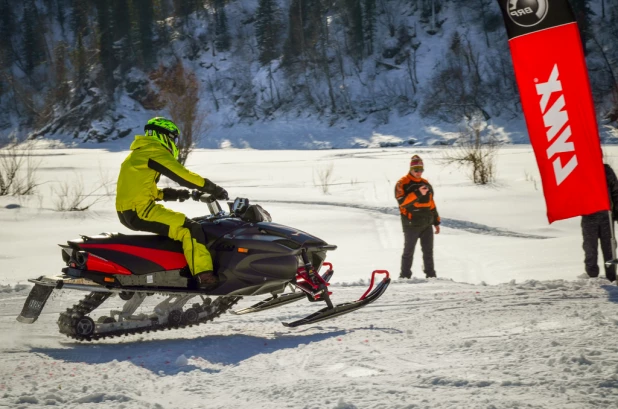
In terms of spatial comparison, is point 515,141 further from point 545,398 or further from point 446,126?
point 545,398

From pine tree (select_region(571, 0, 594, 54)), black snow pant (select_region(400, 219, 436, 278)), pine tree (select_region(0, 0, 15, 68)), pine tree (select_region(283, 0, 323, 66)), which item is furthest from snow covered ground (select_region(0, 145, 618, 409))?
pine tree (select_region(0, 0, 15, 68))

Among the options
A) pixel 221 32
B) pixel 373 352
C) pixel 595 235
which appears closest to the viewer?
pixel 373 352

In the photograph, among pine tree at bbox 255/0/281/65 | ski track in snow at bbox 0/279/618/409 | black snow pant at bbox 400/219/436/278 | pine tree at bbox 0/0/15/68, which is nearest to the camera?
ski track in snow at bbox 0/279/618/409

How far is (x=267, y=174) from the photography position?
23953 millimetres

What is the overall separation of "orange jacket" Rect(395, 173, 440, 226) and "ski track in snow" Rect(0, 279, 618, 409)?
184 centimetres

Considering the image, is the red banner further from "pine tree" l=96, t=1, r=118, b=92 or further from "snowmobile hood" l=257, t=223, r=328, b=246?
"pine tree" l=96, t=1, r=118, b=92

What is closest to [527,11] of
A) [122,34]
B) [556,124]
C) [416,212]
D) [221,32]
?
[556,124]

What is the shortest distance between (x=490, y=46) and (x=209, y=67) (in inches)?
949

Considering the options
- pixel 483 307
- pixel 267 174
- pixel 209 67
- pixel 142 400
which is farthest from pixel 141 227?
pixel 209 67

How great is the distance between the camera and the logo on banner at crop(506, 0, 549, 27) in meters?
5.52

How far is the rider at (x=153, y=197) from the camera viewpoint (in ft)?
14.5

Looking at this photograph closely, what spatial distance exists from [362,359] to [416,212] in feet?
11.9

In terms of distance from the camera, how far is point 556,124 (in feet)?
18.3

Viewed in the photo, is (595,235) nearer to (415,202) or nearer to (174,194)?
(415,202)
